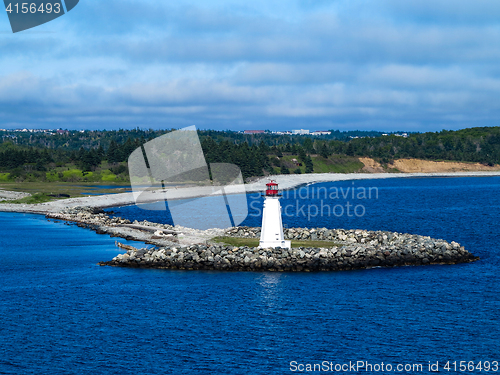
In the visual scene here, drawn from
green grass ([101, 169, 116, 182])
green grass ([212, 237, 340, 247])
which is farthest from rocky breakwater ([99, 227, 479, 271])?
green grass ([101, 169, 116, 182])

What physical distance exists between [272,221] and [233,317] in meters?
10.6

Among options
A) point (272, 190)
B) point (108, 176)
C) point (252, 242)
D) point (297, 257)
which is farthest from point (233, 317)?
point (108, 176)

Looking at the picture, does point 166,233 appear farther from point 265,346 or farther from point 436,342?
point 436,342

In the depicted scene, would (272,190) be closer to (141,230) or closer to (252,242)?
(252,242)

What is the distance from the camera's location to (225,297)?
30.8 meters

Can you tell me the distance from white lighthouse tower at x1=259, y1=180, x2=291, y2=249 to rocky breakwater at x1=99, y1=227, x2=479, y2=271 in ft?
2.87

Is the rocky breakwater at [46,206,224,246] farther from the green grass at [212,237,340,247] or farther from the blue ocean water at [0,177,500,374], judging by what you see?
the blue ocean water at [0,177,500,374]

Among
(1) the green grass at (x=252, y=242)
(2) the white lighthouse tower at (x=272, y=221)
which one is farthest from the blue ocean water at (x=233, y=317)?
(1) the green grass at (x=252, y=242)

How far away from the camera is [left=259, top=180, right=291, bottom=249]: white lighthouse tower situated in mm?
35906

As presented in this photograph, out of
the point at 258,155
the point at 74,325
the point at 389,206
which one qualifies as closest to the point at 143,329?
the point at 74,325

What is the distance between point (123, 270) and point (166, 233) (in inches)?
465

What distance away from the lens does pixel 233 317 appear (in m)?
27.8

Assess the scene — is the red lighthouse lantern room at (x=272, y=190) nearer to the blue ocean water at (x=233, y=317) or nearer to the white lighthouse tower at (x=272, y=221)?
the white lighthouse tower at (x=272, y=221)

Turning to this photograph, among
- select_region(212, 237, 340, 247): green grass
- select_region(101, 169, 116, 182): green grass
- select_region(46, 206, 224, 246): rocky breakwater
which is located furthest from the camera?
select_region(101, 169, 116, 182): green grass
